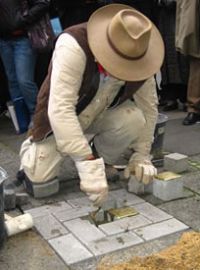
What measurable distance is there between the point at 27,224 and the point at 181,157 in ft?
4.20

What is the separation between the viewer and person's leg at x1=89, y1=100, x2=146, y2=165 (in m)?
3.19

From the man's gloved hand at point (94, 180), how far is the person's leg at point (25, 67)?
2.10m

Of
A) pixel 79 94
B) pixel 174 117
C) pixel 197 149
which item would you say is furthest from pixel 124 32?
pixel 174 117

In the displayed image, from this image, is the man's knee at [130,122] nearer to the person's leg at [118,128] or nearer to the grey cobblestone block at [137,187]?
the person's leg at [118,128]

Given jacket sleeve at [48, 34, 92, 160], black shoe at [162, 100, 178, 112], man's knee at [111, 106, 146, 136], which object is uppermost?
jacket sleeve at [48, 34, 92, 160]

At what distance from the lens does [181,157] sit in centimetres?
359

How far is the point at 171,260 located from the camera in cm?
239

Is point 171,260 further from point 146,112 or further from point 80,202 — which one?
point 146,112

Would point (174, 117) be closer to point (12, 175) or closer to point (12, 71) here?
point (12, 71)

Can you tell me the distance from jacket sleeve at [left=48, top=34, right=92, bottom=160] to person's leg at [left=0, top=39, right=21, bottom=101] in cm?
Answer: 193

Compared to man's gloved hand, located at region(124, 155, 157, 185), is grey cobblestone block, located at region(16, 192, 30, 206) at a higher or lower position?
lower

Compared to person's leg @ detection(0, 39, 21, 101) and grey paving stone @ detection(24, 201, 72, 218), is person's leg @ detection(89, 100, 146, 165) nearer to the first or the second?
grey paving stone @ detection(24, 201, 72, 218)

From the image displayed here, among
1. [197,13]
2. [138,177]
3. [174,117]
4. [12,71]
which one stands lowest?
[174,117]

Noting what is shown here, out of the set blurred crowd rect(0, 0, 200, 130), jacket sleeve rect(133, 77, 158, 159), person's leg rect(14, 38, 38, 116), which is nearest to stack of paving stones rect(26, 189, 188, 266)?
jacket sleeve rect(133, 77, 158, 159)
